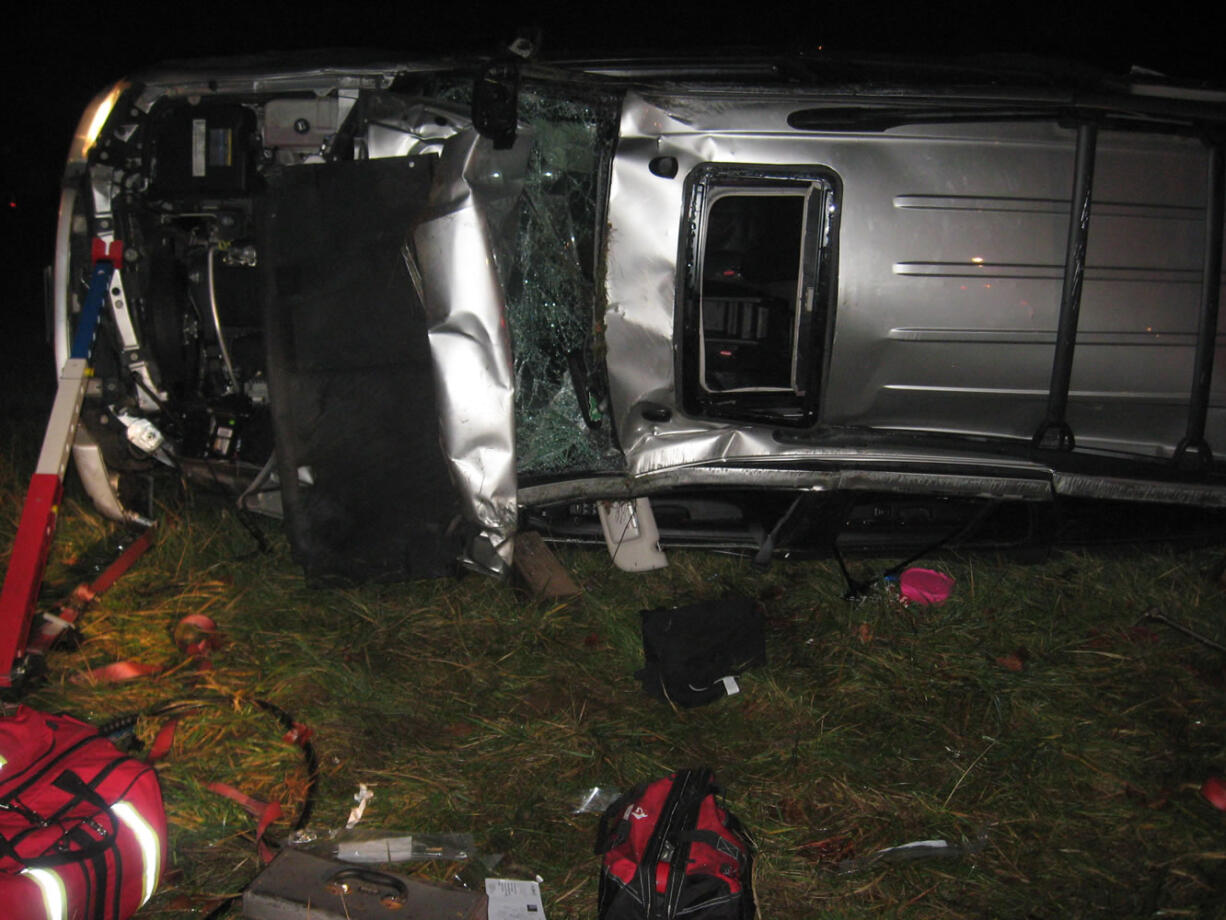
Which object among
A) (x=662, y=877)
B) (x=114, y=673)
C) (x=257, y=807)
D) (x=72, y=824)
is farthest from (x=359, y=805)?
(x=114, y=673)

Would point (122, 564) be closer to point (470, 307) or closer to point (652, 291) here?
point (470, 307)

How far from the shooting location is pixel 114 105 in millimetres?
2984

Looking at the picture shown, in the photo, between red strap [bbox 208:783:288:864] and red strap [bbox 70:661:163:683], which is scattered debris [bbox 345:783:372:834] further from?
red strap [bbox 70:661:163:683]

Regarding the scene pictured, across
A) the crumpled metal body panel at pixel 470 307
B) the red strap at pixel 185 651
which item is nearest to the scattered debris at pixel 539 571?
the crumpled metal body panel at pixel 470 307

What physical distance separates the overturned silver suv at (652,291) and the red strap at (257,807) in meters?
0.76

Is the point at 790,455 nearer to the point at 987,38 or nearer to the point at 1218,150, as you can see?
the point at 1218,150

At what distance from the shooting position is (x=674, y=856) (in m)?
2.10

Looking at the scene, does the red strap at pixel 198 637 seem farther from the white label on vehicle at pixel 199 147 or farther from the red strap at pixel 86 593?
the white label on vehicle at pixel 199 147

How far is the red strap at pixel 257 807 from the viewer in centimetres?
228

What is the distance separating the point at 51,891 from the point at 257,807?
0.60 metres

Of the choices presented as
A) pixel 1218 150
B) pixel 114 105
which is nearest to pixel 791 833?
pixel 1218 150

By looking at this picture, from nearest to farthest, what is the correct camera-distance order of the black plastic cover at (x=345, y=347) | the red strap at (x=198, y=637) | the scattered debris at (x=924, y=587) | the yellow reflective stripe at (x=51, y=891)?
1. the yellow reflective stripe at (x=51, y=891)
2. the black plastic cover at (x=345, y=347)
3. the red strap at (x=198, y=637)
4. the scattered debris at (x=924, y=587)

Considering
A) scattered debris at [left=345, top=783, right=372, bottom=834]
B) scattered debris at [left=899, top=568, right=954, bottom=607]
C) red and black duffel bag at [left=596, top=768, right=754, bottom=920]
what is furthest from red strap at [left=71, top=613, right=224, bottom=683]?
scattered debris at [left=899, top=568, right=954, bottom=607]

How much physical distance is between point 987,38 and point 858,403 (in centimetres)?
861
